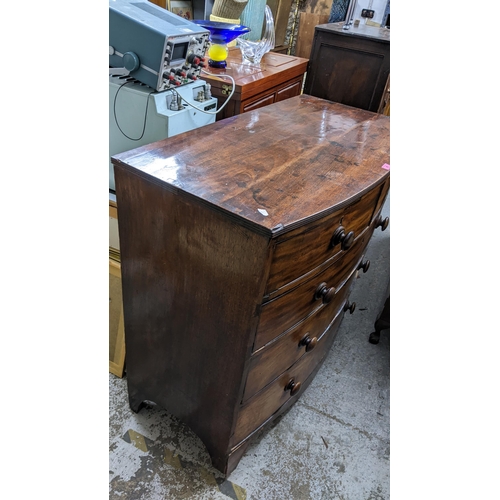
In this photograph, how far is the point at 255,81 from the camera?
1.72 meters

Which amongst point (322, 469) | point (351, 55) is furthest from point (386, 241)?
point (322, 469)

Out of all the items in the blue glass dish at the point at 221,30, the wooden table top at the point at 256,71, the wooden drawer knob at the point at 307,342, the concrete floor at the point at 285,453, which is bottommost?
the concrete floor at the point at 285,453

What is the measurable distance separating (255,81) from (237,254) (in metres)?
1.11

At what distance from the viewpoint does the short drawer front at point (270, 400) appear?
122cm

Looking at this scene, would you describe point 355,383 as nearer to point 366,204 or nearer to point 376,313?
point 376,313

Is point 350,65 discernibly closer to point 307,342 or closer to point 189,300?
point 307,342

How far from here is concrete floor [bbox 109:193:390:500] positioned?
1353mm

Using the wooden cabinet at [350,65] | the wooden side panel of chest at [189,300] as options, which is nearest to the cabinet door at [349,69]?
the wooden cabinet at [350,65]

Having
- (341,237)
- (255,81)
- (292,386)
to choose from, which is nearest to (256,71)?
(255,81)

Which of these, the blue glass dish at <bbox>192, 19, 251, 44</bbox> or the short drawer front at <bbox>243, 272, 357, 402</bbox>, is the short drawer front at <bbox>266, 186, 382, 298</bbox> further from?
the blue glass dish at <bbox>192, 19, 251, 44</bbox>

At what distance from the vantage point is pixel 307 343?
4.13 feet

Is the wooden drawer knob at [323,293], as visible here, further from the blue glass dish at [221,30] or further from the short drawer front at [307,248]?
the blue glass dish at [221,30]

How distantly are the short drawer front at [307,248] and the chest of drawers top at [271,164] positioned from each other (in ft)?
0.13

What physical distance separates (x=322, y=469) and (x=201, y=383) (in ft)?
2.10
